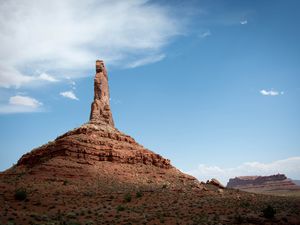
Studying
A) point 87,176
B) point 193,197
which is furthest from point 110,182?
point 193,197

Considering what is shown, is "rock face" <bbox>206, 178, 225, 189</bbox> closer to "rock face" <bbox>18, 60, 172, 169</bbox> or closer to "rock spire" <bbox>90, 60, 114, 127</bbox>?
"rock face" <bbox>18, 60, 172, 169</bbox>

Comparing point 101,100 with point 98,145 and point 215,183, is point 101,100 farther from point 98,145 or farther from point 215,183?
point 215,183

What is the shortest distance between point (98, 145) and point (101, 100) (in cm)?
1305

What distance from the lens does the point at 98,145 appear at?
5709 centimetres

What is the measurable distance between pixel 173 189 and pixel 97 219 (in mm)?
21791

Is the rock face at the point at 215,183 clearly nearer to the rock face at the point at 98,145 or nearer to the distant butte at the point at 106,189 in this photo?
the distant butte at the point at 106,189

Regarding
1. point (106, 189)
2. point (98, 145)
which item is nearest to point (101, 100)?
point (98, 145)

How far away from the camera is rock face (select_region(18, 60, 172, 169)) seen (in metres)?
54.6

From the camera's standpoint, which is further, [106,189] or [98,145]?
[98,145]

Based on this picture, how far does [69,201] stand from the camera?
37344 mm

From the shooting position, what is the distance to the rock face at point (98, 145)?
54.6m

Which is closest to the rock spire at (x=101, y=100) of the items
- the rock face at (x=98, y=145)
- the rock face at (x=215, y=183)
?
the rock face at (x=98, y=145)

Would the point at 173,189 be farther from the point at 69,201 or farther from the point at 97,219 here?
the point at 97,219

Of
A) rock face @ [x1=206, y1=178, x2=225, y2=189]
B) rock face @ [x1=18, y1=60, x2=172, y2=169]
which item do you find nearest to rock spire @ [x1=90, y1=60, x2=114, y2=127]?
rock face @ [x1=18, y1=60, x2=172, y2=169]
